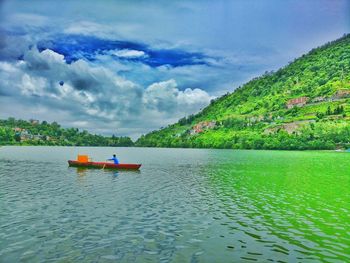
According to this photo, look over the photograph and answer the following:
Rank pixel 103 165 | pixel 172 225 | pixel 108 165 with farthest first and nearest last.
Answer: pixel 103 165 → pixel 108 165 → pixel 172 225

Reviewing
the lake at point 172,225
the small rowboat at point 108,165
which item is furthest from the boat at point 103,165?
the lake at point 172,225

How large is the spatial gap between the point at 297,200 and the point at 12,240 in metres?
30.4

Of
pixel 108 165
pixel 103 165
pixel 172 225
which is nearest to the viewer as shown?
pixel 172 225

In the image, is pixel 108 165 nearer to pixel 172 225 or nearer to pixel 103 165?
pixel 103 165

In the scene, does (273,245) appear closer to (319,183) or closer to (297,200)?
(297,200)

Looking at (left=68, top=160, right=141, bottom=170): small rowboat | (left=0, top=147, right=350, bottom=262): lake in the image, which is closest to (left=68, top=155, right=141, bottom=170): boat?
(left=68, top=160, right=141, bottom=170): small rowboat

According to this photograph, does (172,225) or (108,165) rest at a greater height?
(108,165)

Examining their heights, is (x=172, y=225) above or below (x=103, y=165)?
below

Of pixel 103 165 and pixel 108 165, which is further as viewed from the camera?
pixel 103 165

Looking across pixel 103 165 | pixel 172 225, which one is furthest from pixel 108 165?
pixel 172 225

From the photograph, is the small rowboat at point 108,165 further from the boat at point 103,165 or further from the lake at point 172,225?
the lake at point 172,225

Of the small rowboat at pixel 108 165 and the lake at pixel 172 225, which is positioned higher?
the small rowboat at pixel 108 165

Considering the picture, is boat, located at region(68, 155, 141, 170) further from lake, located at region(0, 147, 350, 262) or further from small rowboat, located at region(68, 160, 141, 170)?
lake, located at region(0, 147, 350, 262)

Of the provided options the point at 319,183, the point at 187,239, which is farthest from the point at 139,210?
the point at 319,183
